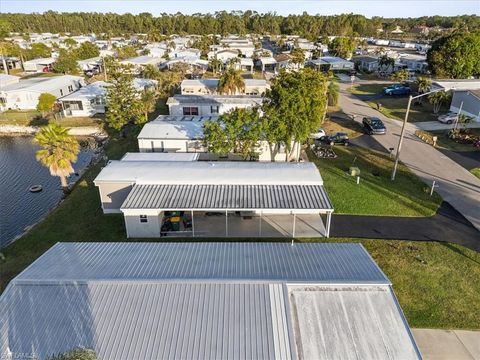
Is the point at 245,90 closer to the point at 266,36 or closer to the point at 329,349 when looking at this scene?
the point at 329,349

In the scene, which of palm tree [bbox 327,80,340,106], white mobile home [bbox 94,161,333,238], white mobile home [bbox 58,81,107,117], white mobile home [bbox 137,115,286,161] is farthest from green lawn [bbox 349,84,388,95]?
white mobile home [bbox 58,81,107,117]

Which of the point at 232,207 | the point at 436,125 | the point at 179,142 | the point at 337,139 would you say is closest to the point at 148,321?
the point at 232,207

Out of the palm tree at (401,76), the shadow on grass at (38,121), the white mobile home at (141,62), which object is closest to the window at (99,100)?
the shadow on grass at (38,121)

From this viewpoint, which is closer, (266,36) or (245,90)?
(245,90)

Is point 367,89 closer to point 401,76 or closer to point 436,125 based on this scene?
point 401,76

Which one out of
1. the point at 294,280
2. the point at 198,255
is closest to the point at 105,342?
the point at 198,255

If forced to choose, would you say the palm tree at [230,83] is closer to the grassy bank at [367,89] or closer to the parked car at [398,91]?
the grassy bank at [367,89]
